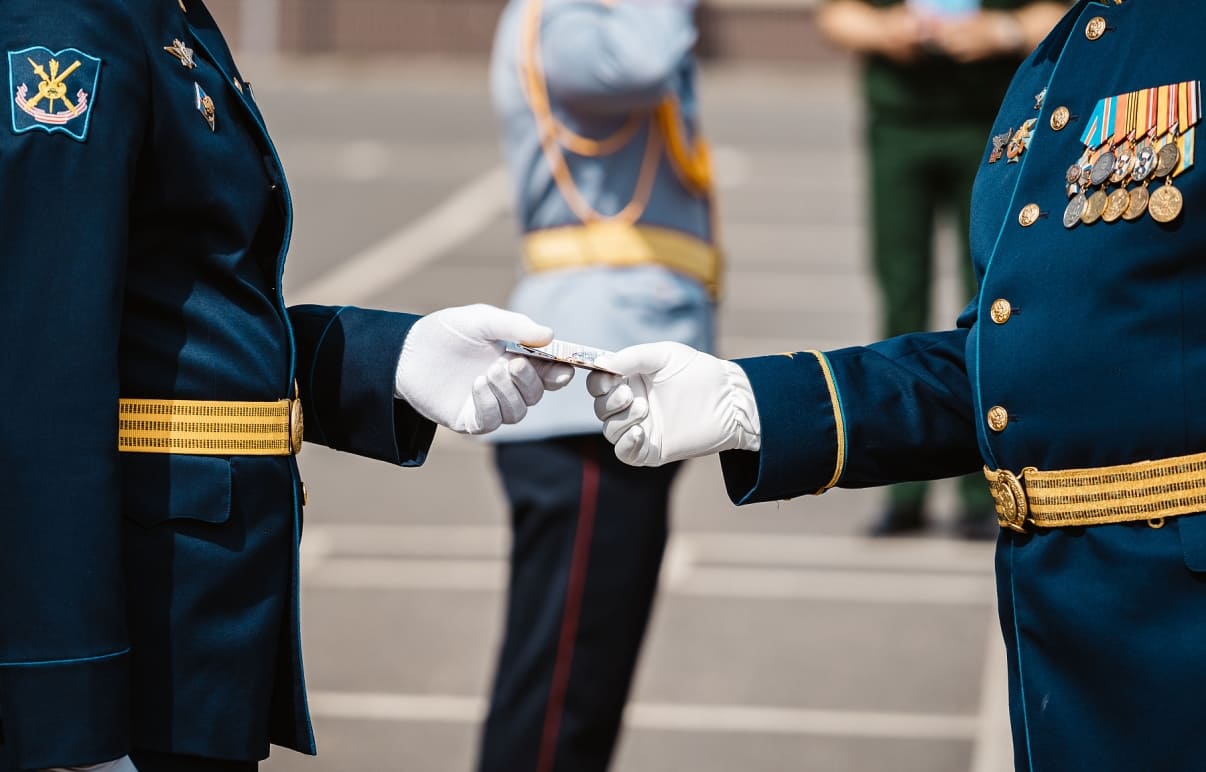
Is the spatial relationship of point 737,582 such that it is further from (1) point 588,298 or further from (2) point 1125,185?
(2) point 1125,185

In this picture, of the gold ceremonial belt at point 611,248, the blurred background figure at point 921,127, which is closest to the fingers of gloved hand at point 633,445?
the gold ceremonial belt at point 611,248

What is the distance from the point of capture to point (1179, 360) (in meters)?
1.95

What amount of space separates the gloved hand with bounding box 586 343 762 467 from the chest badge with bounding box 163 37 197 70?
24.7 inches

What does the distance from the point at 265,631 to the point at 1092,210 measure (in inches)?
44.4

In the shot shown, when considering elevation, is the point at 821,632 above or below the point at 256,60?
below

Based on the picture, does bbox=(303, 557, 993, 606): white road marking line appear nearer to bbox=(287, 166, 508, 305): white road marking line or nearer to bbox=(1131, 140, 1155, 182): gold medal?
bbox=(1131, 140, 1155, 182): gold medal

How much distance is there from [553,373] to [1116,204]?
2.47 ft

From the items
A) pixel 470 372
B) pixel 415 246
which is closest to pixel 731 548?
pixel 470 372

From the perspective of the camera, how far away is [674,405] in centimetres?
225

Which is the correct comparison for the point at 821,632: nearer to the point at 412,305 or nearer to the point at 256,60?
the point at 412,305

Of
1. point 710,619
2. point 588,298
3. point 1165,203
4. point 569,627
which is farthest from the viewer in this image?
point 710,619

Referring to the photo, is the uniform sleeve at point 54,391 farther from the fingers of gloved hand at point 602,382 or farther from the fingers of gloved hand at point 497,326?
the fingers of gloved hand at point 602,382

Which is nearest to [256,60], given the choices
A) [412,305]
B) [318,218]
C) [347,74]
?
[347,74]

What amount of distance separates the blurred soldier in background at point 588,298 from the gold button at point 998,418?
1299 millimetres
